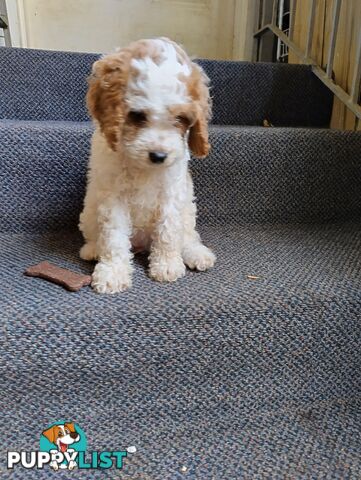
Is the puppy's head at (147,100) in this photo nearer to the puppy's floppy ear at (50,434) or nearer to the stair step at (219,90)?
the puppy's floppy ear at (50,434)

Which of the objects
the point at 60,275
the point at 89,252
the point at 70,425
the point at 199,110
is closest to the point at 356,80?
the point at 199,110

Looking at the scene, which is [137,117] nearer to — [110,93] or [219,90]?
[110,93]

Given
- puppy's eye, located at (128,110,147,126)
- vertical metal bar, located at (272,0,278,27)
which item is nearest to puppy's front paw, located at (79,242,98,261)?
puppy's eye, located at (128,110,147,126)

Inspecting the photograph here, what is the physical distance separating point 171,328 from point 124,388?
17cm

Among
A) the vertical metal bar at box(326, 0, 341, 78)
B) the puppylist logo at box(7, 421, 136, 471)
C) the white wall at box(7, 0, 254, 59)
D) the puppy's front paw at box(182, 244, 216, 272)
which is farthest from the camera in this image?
the white wall at box(7, 0, 254, 59)

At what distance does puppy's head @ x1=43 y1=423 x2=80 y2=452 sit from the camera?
0.86 m

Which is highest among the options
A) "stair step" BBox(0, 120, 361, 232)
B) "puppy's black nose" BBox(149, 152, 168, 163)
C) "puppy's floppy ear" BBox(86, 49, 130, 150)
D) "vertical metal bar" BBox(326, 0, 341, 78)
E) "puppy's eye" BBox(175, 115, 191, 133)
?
"vertical metal bar" BBox(326, 0, 341, 78)

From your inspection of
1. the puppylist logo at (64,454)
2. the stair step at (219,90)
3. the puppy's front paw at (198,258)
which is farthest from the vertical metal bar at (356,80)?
the puppylist logo at (64,454)

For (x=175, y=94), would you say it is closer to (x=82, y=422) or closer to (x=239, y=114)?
(x=82, y=422)

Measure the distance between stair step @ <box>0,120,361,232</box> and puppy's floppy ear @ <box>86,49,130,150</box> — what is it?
0.35 metres

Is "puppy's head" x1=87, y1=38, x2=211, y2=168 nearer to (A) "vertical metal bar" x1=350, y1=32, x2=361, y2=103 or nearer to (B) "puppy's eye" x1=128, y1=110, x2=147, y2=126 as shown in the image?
(B) "puppy's eye" x1=128, y1=110, x2=147, y2=126

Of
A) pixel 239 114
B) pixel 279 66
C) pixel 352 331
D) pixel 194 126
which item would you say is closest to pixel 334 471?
pixel 352 331

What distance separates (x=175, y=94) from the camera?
2.89ft

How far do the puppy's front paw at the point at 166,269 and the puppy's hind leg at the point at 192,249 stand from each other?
0.14ft
